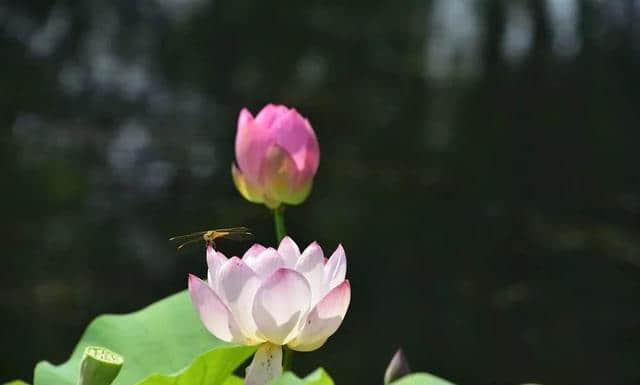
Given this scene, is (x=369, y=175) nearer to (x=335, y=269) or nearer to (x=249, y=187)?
(x=249, y=187)

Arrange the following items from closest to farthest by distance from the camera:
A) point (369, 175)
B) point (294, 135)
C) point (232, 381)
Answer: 1. point (232, 381)
2. point (294, 135)
3. point (369, 175)

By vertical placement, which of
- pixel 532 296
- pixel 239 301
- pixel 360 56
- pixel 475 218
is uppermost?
pixel 360 56

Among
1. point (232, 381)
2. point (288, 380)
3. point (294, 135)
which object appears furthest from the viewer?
point (294, 135)

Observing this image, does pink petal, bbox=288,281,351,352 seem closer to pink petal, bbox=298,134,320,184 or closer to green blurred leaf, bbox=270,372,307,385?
green blurred leaf, bbox=270,372,307,385

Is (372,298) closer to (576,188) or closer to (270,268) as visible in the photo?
(576,188)

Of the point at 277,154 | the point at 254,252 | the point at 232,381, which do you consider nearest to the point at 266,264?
the point at 254,252

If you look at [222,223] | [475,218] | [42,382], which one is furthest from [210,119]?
[42,382]

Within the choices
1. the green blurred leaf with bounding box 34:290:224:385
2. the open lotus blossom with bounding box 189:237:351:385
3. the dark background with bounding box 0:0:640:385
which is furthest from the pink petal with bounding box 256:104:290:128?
the dark background with bounding box 0:0:640:385

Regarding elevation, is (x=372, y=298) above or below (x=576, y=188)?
below
